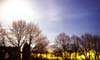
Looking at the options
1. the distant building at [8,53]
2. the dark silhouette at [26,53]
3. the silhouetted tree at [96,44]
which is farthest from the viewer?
the silhouetted tree at [96,44]

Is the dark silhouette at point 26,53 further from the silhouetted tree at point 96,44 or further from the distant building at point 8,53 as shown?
the silhouetted tree at point 96,44

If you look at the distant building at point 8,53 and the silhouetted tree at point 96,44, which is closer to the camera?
the distant building at point 8,53

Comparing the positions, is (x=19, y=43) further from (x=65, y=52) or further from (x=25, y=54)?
(x=25, y=54)

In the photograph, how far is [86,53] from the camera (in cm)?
7144

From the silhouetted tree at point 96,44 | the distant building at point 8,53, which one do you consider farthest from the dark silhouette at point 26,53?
the silhouetted tree at point 96,44

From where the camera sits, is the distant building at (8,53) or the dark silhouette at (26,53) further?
the distant building at (8,53)

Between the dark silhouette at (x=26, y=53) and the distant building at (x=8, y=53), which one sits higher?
the dark silhouette at (x=26, y=53)

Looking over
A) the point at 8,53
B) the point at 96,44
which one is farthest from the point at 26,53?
the point at 96,44

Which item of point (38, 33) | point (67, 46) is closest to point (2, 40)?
point (38, 33)

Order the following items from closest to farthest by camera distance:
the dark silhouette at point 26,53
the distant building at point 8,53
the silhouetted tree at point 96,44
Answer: the dark silhouette at point 26,53 → the distant building at point 8,53 → the silhouetted tree at point 96,44

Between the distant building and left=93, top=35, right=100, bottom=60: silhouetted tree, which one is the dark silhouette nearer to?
the distant building

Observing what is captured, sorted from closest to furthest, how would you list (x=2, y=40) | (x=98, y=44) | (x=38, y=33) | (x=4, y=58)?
1. (x=4, y=58)
2. (x=2, y=40)
3. (x=38, y=33)
4. (x=98, y=44)

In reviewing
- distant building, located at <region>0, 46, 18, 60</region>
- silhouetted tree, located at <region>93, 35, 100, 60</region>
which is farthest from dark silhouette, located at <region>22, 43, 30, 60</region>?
silhouetted tree, located at <region>93, 35, 100, 60</region>

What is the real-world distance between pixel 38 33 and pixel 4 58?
77.8ft
